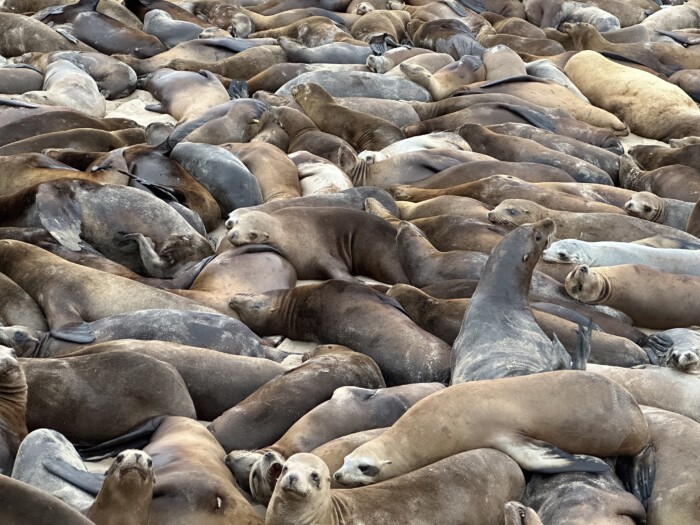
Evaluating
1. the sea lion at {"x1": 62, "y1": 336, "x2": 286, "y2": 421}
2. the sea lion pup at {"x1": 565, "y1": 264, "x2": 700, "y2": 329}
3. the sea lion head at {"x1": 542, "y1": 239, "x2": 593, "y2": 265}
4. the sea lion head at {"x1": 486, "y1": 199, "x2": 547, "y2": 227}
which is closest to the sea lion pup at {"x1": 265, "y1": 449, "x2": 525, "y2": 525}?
the sea lion at {"x1": 62, "y1": 336, "x2": 286, "y2": 421}

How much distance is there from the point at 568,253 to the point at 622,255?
356mm

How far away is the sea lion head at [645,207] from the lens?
809 centimetres

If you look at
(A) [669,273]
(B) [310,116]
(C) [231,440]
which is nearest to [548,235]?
(A) [669,273]

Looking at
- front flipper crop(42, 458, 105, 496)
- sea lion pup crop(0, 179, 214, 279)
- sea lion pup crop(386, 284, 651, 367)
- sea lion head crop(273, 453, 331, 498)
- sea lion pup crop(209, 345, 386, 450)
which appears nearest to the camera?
sea lion head crop(273, 453, 331, 498)

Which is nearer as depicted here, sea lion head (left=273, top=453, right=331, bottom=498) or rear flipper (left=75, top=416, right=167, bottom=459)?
sea lion head (left=273, top=453, right=331, bottom=498)

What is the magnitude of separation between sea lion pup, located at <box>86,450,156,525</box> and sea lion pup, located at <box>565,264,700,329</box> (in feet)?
11.5

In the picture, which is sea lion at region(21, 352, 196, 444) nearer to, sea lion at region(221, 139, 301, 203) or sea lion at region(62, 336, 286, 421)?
sea lion at region(62, 336, 286, 421)

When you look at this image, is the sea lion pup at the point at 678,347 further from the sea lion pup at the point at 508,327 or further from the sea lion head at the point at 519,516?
the sea lion head at the point at 519,516

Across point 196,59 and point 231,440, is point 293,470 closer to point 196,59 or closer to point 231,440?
point 231,440

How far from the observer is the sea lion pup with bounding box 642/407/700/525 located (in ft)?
14.1

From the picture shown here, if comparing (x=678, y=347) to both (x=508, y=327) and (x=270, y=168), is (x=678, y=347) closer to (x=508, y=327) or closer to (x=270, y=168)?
(x=508, y=327)

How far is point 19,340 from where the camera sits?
5.52 metres

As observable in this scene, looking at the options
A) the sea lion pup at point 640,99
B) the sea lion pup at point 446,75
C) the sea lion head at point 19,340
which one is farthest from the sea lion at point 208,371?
the sea lion pup at point 640,99

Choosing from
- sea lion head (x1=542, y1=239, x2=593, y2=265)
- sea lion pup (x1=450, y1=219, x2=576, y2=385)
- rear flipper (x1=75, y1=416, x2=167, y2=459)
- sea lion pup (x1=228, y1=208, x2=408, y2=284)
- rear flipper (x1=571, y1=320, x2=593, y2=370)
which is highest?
rear flipper (x1=571, y1=320, x2=593, y2=370)
